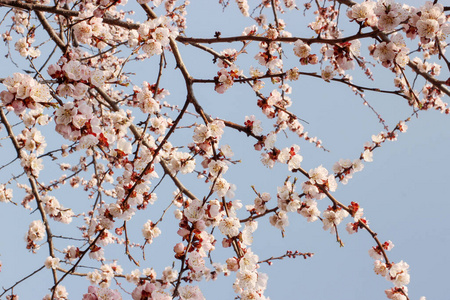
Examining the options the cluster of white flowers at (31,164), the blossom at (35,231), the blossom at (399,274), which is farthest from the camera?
the blossom at (35,231)

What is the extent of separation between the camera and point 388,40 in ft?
8.15

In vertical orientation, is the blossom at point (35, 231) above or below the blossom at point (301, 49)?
below

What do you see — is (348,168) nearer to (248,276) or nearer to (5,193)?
(248,276)

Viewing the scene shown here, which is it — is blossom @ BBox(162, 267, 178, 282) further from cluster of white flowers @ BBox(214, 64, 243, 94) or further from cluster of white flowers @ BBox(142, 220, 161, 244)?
cluster of white flowers @ BBox(214, 64, 243, 94)

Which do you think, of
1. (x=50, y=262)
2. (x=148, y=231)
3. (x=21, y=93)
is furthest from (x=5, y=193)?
(x=21, y=93)

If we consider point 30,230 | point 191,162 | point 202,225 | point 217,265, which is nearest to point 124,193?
point 191,162

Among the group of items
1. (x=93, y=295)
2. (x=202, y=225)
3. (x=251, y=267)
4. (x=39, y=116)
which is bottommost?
(x=93, y=295)

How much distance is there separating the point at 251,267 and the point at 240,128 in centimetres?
101

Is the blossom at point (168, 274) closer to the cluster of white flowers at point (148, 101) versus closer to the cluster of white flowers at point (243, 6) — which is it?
the cluster of white flowers at point (148, 101)

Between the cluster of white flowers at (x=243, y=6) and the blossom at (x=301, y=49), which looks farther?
the cluster of white flowers at (x=243, y=6)

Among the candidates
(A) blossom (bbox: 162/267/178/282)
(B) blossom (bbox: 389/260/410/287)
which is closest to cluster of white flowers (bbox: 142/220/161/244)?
(A) blossom (bbox: 162/267/178/282)

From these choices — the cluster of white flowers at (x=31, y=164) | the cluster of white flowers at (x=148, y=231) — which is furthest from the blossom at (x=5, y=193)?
the cluster of white flowers at (x=148, y=231)

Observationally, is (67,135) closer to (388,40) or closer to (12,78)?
(12,78)

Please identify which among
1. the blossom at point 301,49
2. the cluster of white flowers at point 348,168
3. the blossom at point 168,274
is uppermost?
the blossom at point 301,49
